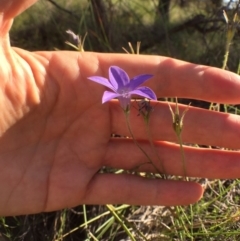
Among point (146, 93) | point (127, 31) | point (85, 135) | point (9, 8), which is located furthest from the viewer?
point (127, 31)

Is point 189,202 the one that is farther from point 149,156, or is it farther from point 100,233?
point 100,233

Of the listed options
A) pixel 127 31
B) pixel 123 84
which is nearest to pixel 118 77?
pixel 123 84

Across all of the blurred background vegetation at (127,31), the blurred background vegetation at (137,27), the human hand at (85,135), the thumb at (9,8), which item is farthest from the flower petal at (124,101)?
the blurred background vegetation at (137,27)

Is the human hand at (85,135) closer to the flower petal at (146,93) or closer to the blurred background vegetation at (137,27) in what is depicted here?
the flower petal at (146,93)

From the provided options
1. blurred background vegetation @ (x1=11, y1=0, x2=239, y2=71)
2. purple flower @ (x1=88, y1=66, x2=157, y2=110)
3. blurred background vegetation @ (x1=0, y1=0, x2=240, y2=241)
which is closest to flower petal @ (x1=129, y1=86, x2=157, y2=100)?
purple flower @ (x1=88, y1=66, x2=157, y2=110)

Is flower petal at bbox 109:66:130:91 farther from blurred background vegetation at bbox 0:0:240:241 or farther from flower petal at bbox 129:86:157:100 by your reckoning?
blurred background vegetation at bbox 0:0:240:241

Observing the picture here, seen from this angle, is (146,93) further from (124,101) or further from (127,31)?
(127,31)

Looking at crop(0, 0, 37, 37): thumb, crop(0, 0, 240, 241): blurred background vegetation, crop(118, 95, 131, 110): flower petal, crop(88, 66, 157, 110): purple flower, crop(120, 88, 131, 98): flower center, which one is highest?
crop(0, 0, 37, 37): thumb

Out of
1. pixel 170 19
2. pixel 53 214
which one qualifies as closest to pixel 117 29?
pixel 170 19
